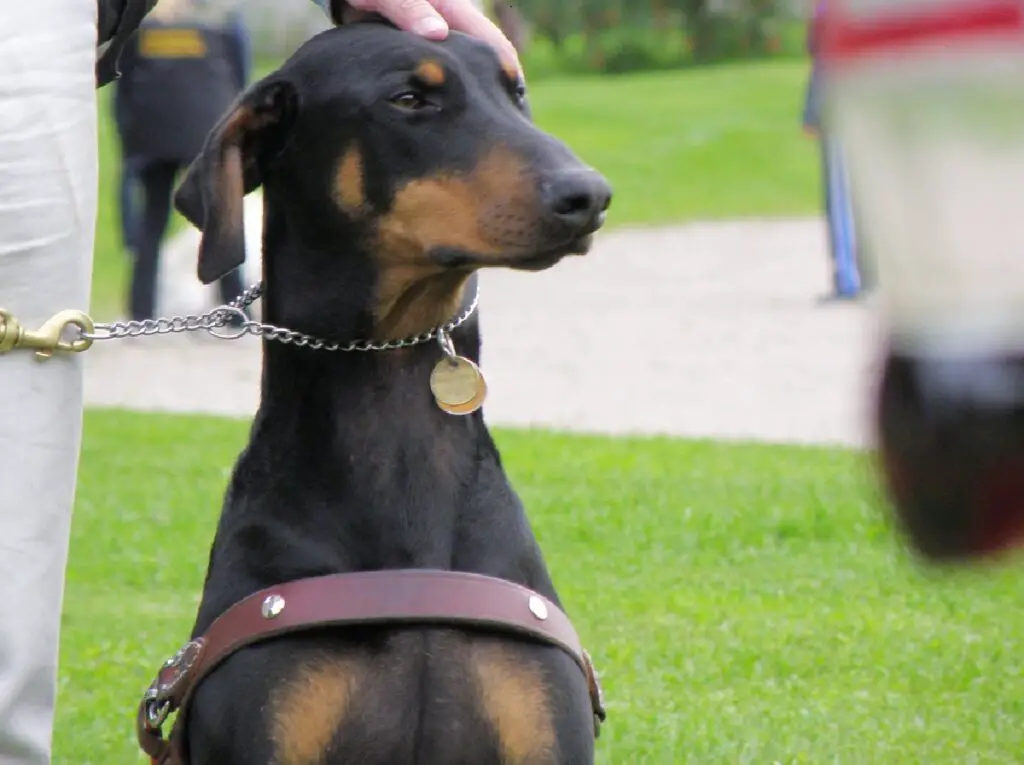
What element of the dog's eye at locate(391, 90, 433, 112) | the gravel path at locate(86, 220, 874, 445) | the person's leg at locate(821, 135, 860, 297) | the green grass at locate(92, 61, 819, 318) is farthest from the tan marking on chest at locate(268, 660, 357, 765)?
the green grass at locate(92, 61, 819, 318)

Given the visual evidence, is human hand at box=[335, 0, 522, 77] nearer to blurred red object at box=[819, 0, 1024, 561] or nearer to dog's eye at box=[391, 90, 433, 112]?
dog's eye at box=[391, 90, 433, 112]

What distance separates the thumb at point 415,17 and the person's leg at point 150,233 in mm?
7547

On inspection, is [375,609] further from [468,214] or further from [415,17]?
[415,17]

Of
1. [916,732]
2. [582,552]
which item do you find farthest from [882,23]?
[582,552]

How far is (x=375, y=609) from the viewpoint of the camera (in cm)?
263

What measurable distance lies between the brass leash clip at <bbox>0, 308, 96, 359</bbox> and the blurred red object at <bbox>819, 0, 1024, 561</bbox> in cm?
221

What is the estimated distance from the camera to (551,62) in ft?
110

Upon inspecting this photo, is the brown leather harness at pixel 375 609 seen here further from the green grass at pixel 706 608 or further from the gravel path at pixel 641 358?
the gravel path at pixel 641 358

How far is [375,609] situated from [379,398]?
0.37 meters

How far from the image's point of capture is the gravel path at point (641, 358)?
28.4 feet

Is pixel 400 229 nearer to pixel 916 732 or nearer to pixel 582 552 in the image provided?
pixel 916 732

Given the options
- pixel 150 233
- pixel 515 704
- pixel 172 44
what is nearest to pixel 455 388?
pixel 515 704

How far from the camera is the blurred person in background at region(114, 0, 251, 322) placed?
32.5ft

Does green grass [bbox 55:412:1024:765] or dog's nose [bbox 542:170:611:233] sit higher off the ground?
dog's nose [bbox 542:170:611:233]
